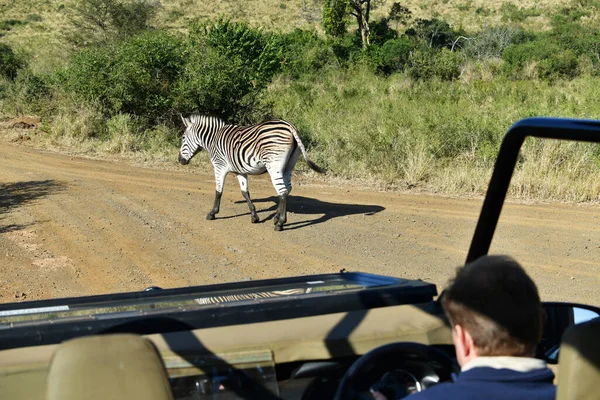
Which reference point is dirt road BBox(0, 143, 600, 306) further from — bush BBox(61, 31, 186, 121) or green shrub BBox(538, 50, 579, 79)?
green shrub BBox(538, 50, 579, 79)

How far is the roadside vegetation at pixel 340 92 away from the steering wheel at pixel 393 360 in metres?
9.58

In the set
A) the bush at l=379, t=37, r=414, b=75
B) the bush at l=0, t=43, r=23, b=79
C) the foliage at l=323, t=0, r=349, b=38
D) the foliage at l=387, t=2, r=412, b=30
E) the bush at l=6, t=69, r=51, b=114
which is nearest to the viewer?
the bush at l=6, t=69, r=51, b=114

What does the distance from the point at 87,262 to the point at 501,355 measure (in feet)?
24.4

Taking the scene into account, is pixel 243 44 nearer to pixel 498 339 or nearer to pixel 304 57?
pixel 304 57

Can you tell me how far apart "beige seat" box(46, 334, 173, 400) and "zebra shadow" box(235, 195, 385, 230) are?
27.4 ft

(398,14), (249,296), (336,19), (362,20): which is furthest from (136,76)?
(398,14)

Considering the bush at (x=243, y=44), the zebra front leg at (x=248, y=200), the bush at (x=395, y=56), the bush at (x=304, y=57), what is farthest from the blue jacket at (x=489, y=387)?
the bush at (x=395, y=56)

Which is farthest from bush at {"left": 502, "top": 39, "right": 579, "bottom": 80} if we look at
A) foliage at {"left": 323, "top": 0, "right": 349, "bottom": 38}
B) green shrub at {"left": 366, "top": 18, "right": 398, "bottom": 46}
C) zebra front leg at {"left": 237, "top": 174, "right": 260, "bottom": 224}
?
zebra front leg at {"left": 237, "top": 174, "right": 260, "bottom": 224}

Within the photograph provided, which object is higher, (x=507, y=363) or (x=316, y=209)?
(x=507, y=363)

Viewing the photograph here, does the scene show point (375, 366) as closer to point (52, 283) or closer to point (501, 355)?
point (501, 355)

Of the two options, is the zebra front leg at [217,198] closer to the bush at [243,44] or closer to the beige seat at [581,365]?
the bush at [243,44]

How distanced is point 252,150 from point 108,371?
8766 millimetres

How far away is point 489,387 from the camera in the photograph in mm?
1841

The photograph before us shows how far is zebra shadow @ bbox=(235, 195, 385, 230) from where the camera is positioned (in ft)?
35.4
